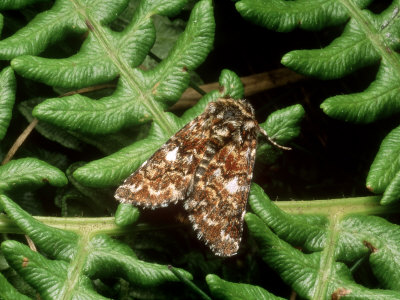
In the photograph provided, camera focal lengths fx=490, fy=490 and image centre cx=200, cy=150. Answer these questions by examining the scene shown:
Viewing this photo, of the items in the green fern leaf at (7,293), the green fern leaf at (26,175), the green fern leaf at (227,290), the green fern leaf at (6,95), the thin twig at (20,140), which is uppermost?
the green fern leaf at (6,95)

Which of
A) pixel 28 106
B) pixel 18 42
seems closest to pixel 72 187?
pixel 28 106

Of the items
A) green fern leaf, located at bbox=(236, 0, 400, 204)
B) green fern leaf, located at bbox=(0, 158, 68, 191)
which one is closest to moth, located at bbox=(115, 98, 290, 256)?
green fern leaf, located at bbox=(0, 158, 68, 191)

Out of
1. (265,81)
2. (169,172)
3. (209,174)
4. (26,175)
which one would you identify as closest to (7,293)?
(26,175)

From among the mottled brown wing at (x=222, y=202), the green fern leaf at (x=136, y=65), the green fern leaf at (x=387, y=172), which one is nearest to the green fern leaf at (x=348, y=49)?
the green fern leaf at (x=387, y=172)

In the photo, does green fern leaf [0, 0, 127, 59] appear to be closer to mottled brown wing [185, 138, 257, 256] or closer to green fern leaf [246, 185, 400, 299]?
mottled brown wing [185, 138, 257, 256]

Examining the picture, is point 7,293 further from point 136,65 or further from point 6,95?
point 136,65

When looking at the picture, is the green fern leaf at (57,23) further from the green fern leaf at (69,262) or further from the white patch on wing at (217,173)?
the white patch on wing at (217,173)

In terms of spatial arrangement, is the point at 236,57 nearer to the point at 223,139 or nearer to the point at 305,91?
the point at 305,91
